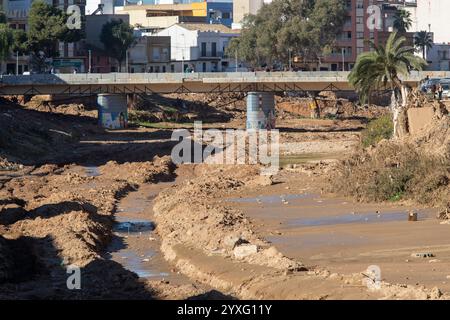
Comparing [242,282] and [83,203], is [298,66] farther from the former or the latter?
[242,282]

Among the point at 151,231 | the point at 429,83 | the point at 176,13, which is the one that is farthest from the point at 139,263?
the point at 176,13

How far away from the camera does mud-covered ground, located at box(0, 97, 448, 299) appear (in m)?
25.3

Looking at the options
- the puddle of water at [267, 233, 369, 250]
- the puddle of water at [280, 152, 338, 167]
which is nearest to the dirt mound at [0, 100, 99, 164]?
the puddle of water at [280, 152, 338, 167]

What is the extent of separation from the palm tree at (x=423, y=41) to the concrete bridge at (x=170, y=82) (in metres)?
40.1

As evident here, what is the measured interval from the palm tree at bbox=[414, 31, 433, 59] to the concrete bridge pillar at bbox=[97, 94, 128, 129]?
4696 cm

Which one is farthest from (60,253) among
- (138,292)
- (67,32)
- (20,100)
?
(67,32)

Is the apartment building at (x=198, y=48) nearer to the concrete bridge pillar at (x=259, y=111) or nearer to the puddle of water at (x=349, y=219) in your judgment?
the concrete bridge pillar at (x=259, y=111)

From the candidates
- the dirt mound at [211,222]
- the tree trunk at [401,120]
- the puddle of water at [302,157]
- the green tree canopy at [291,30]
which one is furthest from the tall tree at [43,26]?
the tree trunk at [401,120]

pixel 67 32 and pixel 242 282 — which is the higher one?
pixel 67 32

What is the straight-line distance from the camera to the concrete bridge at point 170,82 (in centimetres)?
8375

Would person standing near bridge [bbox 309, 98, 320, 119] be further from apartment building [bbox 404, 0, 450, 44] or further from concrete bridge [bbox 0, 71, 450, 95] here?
apartment building [bbox 404, 0, 450, 44]

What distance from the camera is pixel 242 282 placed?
2609 centimetres

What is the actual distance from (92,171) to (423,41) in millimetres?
71723
